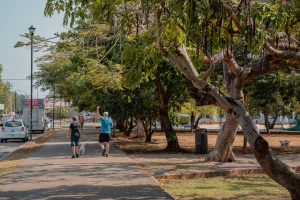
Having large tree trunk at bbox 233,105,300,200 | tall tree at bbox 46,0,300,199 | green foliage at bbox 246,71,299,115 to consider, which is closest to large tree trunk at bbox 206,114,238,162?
tall tree at bbox 46,0,300,199

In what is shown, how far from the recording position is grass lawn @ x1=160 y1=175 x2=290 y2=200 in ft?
35.5

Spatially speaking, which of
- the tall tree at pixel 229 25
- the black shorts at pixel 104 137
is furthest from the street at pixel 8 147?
the tall tree at pixel 229 25

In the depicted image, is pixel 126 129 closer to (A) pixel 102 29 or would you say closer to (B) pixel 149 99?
(B) pixel 149 99

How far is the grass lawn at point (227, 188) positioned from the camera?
35.5 ft

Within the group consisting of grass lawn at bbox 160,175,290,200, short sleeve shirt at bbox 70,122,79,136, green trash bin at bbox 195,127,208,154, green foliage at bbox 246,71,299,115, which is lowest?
grass lawn at bbox 160,175,290,200

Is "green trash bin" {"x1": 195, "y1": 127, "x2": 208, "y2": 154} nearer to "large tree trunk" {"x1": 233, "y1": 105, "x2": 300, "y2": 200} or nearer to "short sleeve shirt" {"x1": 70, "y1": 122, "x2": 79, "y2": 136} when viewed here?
"short sleeve shirt" {"x1": 70, "y1": 122, "x2": 79, "y2": 136}

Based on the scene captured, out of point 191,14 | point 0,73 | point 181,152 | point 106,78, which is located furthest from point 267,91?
point 0,73

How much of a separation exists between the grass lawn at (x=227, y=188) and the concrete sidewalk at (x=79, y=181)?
563 millimetres

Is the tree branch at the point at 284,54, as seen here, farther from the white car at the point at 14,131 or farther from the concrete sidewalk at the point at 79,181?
the white car at the point at 14,131

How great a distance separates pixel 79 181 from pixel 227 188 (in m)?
3.58

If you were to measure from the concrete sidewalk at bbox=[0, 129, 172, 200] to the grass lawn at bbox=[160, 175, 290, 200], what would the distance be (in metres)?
0.56

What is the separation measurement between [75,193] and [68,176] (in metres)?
2.92

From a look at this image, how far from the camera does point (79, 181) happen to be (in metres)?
12.4

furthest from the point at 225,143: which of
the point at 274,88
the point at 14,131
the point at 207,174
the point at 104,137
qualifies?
the point at 14,131
